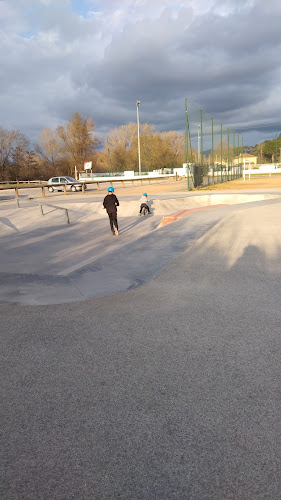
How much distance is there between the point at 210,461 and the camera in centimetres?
212

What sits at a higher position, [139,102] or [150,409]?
A: [139,102]

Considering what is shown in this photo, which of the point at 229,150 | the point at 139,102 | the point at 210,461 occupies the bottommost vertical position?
the point at 210,461

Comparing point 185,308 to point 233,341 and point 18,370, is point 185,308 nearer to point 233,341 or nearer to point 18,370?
point 233,341

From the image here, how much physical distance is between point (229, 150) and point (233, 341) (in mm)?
42314

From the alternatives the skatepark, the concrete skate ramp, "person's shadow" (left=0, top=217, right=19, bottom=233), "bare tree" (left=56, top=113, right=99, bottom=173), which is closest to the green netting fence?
the concrete skate ramp

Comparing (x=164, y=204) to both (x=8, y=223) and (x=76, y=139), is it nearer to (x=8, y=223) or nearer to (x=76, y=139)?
(x=8, y=223)

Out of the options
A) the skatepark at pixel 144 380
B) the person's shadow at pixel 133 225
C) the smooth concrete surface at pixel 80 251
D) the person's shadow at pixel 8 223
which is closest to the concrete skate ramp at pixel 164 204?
the smooth concrete surface at pixel 80 251

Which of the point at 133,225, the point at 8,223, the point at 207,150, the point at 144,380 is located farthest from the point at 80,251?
the point at 207,150

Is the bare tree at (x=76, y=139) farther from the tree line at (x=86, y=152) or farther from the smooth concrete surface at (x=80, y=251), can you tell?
the smooth concrete surface at (x=80, y=251)

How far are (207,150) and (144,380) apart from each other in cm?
3106

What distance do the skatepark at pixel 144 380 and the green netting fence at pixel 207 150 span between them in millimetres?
20853

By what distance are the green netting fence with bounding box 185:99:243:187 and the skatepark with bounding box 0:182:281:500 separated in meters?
20.9

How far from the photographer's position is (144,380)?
9.89 ft

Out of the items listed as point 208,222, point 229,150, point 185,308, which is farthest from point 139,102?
point 185,308
